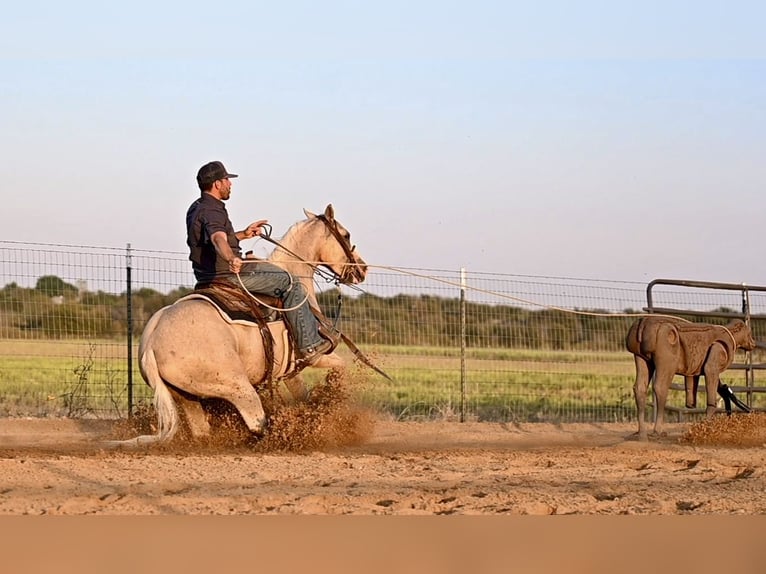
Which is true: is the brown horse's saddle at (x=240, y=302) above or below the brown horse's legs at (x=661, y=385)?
above

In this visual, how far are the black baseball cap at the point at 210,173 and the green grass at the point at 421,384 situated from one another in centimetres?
215

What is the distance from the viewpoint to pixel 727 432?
11625 millimetres

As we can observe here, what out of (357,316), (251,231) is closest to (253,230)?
(251,231)

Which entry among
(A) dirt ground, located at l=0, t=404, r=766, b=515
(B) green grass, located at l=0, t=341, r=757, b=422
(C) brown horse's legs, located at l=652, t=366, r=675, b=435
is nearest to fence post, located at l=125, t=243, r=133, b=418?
(B) green grass, located at l=0, t=341, r=757, b=422

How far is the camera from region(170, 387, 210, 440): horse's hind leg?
34.4ft

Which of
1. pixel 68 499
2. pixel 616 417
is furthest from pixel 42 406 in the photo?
pixel 68 499

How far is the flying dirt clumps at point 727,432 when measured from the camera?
37.8ft

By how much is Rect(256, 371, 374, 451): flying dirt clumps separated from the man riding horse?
0.37m

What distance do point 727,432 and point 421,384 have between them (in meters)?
10.5

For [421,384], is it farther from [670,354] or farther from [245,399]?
[245,399]

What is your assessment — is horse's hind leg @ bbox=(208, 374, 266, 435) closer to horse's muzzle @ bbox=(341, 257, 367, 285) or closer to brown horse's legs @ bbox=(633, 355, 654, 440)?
horse's muzzle @ bbox=(341, 257, 367, 285)

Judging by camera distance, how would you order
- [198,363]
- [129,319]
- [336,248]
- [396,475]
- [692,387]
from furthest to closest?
[129,319] → [692,387] → [336,248] → [198,363] → [396,475]

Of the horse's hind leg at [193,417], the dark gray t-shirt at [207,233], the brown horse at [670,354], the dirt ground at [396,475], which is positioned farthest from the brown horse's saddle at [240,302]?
the brown horse at [670,354]

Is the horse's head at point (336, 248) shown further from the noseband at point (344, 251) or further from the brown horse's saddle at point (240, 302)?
the brown horse's saddle at point (240, 302)
